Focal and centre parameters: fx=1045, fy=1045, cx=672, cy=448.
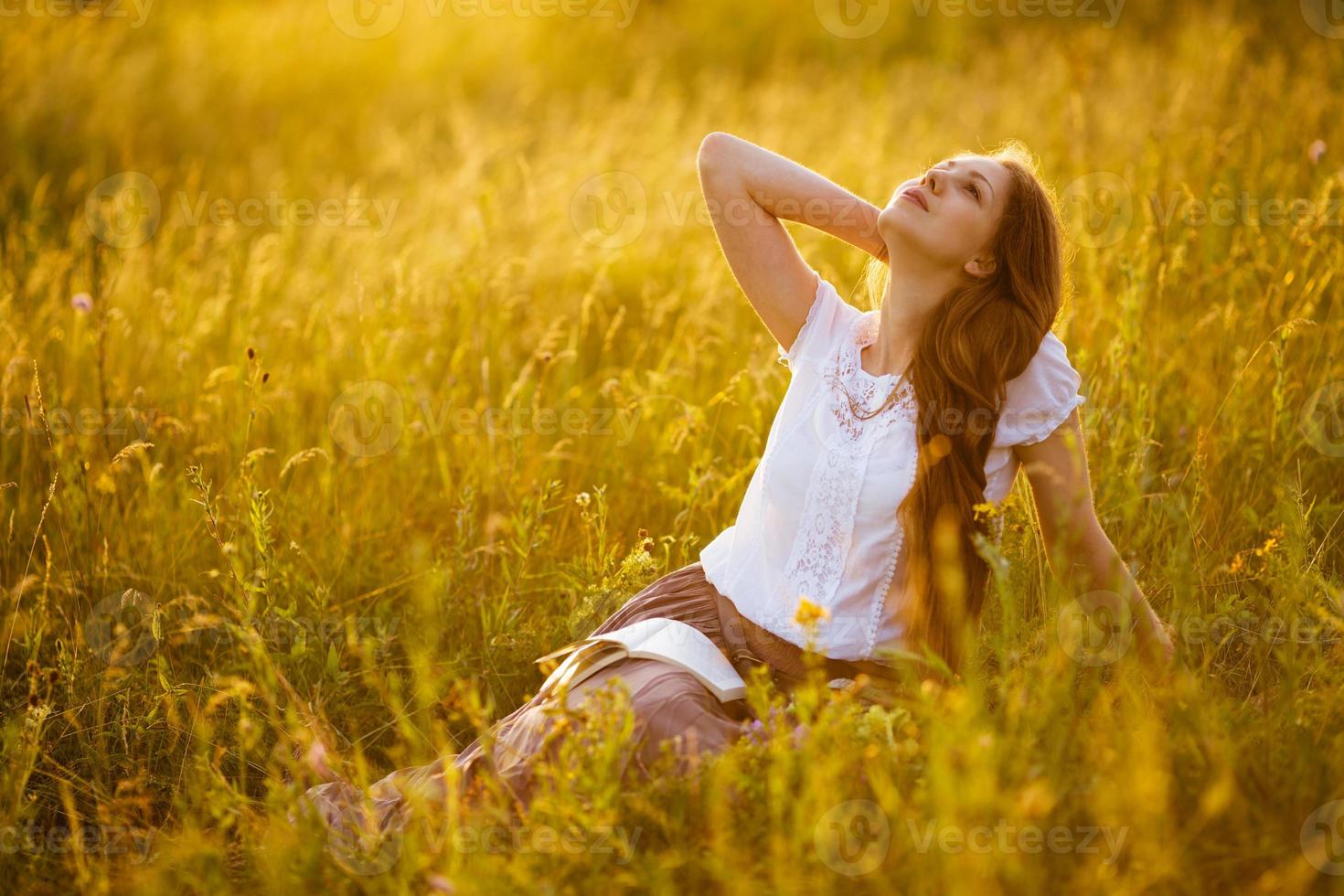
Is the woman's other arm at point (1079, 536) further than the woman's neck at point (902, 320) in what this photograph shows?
No

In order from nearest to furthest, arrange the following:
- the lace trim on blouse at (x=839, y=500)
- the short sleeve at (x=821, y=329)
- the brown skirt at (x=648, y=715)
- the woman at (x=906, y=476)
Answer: the brown skirt at (x=648, y=715) → the woman at (x=906, y=476) → the lace trim on blouse at (x=839, y=500) → the short sleeve at (x=821, y=329)

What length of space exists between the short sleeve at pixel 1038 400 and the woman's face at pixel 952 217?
0.24 metres

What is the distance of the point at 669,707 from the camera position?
199cm

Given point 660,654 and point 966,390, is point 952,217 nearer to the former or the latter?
point 966,390

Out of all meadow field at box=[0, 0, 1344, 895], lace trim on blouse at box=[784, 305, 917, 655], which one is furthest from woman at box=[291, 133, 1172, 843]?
meadow field at box=[0, 0, 1344, 895]

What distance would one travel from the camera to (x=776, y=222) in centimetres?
248

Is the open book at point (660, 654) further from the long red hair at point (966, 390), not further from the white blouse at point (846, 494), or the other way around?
the long red hair at point (966, 390)

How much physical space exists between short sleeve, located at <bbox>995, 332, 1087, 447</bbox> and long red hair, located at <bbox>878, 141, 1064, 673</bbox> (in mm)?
30

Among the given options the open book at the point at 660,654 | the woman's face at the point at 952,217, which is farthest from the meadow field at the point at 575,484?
the woman's face at the point at 952,217

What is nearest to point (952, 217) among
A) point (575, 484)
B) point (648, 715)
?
point (648, 715)

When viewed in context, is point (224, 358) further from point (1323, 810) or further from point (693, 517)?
point (1323, 810)

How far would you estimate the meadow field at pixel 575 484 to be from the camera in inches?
67.2

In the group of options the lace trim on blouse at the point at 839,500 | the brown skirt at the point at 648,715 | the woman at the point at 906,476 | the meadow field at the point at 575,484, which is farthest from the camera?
the lace trim on blouse at the point at 839,500

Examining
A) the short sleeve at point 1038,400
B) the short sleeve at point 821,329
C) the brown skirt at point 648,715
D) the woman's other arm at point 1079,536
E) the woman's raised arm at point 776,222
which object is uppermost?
the woman's raised arm at point 776,222
